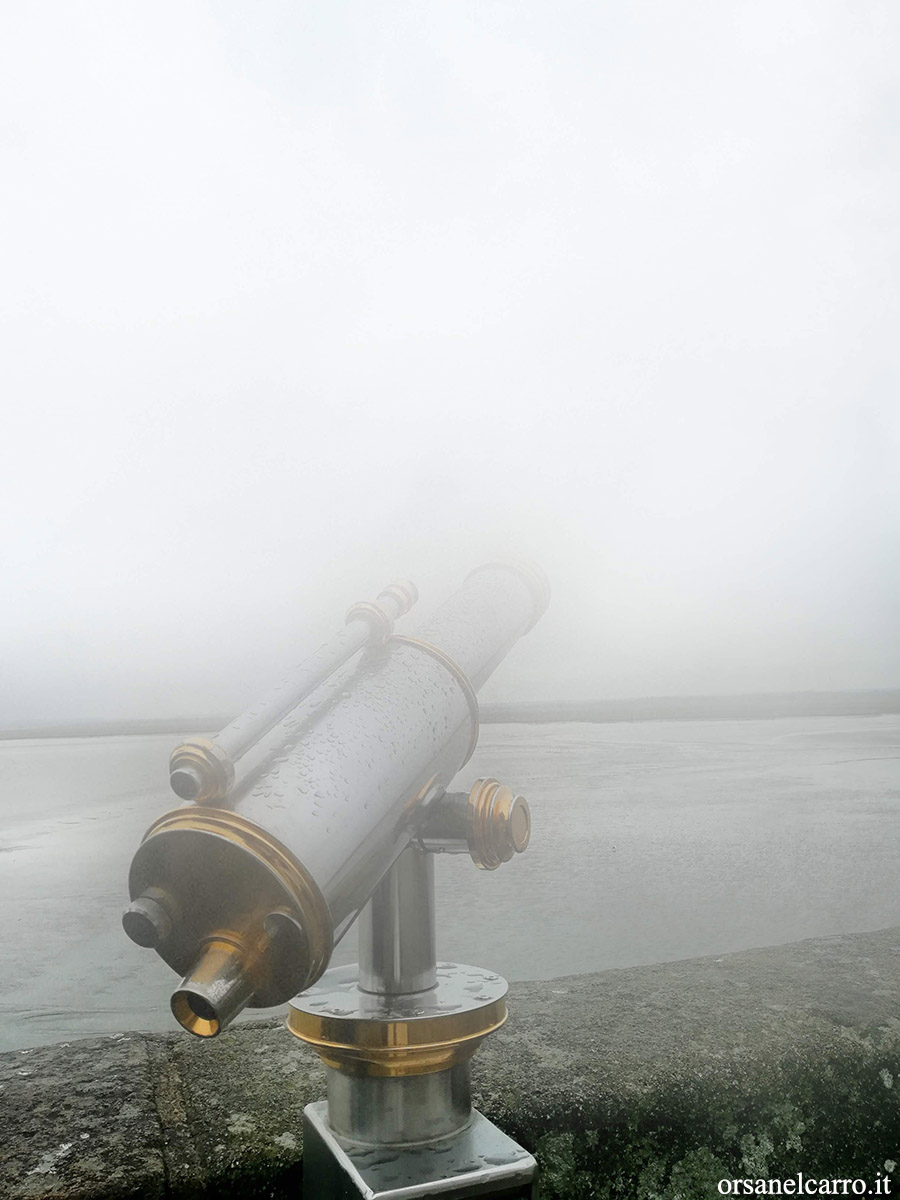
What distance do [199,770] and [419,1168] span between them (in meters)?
0.64

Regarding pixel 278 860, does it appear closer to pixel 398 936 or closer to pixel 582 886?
pixel 398 936

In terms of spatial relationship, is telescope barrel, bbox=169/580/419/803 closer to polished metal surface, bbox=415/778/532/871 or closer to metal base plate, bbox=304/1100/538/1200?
polished metal surface, bbox=415/778/532/871

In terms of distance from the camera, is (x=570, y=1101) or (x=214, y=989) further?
(x=570, y=1101)

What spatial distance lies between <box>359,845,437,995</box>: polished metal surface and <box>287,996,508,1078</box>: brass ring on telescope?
0.10 meters

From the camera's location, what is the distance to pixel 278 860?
1.19m

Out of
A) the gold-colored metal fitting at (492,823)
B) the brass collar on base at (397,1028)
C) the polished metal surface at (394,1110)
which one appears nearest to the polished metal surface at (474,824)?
the gold-colored metal fitting at (492,823)

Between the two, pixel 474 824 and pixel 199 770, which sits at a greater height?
pixel 199 770

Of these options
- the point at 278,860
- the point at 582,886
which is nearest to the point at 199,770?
the point at 278,860

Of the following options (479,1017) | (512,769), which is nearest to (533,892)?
(479,1017)

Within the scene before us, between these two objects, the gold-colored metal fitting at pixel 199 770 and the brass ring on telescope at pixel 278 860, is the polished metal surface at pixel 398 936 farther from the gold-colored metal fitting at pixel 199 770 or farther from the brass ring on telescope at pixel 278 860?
the gold-colored metal fitting at pixel 199 770

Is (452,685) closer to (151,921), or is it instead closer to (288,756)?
(288,756)

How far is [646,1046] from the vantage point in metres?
1.82

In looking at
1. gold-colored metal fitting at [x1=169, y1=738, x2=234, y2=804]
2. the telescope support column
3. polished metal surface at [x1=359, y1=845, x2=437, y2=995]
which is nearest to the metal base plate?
the telescope support column

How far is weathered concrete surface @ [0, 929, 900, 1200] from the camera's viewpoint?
4.79ft
